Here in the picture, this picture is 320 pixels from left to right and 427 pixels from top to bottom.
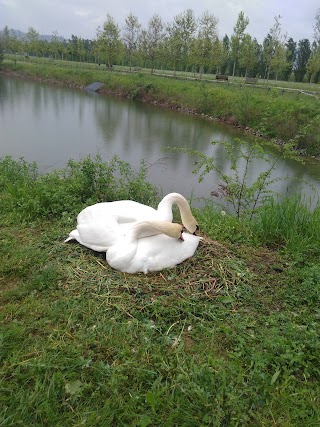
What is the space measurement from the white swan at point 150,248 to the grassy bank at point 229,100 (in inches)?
181

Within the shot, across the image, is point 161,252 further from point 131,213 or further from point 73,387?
point 73,387

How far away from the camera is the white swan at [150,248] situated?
3176 mm

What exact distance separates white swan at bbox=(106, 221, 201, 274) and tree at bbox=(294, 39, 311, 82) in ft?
Answer: 136

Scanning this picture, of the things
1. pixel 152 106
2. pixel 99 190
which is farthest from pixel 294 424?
pixel 152 106

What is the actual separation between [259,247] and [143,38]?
40.2 m

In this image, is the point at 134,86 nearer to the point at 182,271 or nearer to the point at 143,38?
the point at 143,38

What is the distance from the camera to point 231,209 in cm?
701

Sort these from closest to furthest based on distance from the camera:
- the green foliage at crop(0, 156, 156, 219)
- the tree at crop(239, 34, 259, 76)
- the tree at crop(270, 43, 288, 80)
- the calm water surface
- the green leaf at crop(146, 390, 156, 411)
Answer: the green leaf at crop(146, 390, 156, 411), the green foliage at crop(0, 156, 156, 219), the calm water surface, the tree at crop(270, 43, 288, 80), the tree at crop(239, 34, 259, 76)

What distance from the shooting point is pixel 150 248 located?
3311mm

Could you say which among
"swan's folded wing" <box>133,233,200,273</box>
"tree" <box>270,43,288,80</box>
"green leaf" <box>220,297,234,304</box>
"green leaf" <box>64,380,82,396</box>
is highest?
"tree" <box>270,43,288,80</box>

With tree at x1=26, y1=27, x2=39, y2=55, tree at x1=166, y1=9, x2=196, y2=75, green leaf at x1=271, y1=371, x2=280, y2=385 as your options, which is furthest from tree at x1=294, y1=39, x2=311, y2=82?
green leaf at x1=271, y1=371, x2=280, y2=385

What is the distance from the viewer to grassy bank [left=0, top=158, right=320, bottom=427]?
2035 mm

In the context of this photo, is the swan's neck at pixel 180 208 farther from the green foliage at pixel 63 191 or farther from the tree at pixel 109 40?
the tree at pixel 109 40

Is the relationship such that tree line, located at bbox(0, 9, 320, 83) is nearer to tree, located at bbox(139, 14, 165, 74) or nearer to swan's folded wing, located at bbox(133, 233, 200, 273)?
tree, located at bbox(139, 14, 165, 74)
